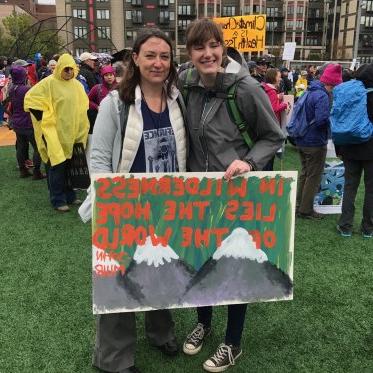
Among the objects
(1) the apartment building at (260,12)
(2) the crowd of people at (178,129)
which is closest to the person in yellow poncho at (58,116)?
(2) the crowd of people at (178,129)

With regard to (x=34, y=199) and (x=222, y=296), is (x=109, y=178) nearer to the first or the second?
(x=222, y=296)

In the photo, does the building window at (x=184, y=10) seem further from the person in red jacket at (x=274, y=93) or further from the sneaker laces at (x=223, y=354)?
the sneaker laces at (x=223, y=354)

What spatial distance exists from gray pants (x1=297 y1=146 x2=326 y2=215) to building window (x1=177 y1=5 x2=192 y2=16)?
77.3 meters

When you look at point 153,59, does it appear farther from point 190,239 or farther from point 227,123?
point 190,239

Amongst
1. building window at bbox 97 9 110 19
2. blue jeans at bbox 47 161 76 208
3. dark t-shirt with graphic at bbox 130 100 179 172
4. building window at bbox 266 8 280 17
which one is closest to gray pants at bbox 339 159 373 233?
dark t-shirt with graphic at bbox 130 100 179 172

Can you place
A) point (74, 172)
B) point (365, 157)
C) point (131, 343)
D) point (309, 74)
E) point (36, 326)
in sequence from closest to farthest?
1. point (131, 343)
2. point (36, 326)
3. point (365, 157)
4. point (74, 172)
5. point (309, 74)

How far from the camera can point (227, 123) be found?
232 cm

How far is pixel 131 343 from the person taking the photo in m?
2.57

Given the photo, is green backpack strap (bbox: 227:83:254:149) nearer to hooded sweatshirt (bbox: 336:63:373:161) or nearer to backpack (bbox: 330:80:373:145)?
backpack (bbox: 330:80:373:145)

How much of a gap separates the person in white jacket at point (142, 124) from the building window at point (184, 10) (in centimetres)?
8005

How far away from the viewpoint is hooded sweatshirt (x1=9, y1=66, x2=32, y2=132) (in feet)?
22.7

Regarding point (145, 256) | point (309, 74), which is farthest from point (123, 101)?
point (309, 74)

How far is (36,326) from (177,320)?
1005mm

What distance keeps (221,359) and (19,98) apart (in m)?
5.62
